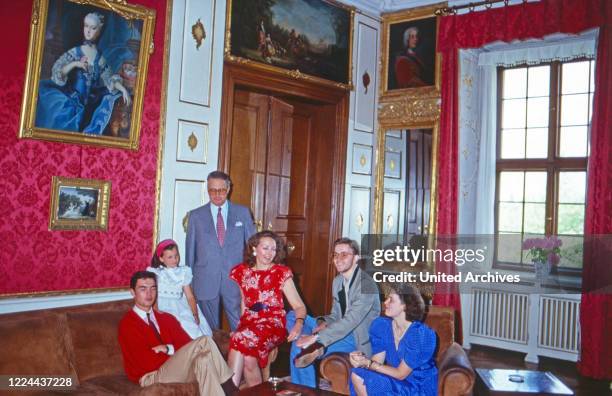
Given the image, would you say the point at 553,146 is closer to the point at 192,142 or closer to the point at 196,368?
the point at 192,142

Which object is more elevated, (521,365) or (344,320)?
(344,320)

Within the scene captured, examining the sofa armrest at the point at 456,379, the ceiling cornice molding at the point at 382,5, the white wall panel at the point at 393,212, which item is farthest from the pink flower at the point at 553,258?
the sofa armrest at the point at 456,379

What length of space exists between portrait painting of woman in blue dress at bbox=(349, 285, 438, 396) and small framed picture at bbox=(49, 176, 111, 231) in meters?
2.28

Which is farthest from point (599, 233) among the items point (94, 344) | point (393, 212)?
point (94, 344)

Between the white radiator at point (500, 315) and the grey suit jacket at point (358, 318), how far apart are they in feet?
8.75

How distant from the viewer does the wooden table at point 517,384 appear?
3.60 m

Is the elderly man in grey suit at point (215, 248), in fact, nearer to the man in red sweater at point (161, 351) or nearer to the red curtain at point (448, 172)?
the man in red sweater at point (161, 351)

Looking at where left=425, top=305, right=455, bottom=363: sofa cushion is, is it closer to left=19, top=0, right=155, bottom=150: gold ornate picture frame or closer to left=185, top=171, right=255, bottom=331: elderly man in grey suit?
left=185, top=171, right=255, bottom=331: elderly man in grey suit

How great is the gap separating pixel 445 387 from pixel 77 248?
2.79m

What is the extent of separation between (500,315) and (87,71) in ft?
15.4

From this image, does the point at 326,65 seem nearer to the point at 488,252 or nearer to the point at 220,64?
the point at 220,64

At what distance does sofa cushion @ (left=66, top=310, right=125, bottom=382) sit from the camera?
3.71 m

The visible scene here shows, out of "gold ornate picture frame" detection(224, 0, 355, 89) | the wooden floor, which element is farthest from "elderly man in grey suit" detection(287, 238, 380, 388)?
"gold ornate picture frame" detection(224, 0, 355, 89)

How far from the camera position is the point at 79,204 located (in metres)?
4.45
